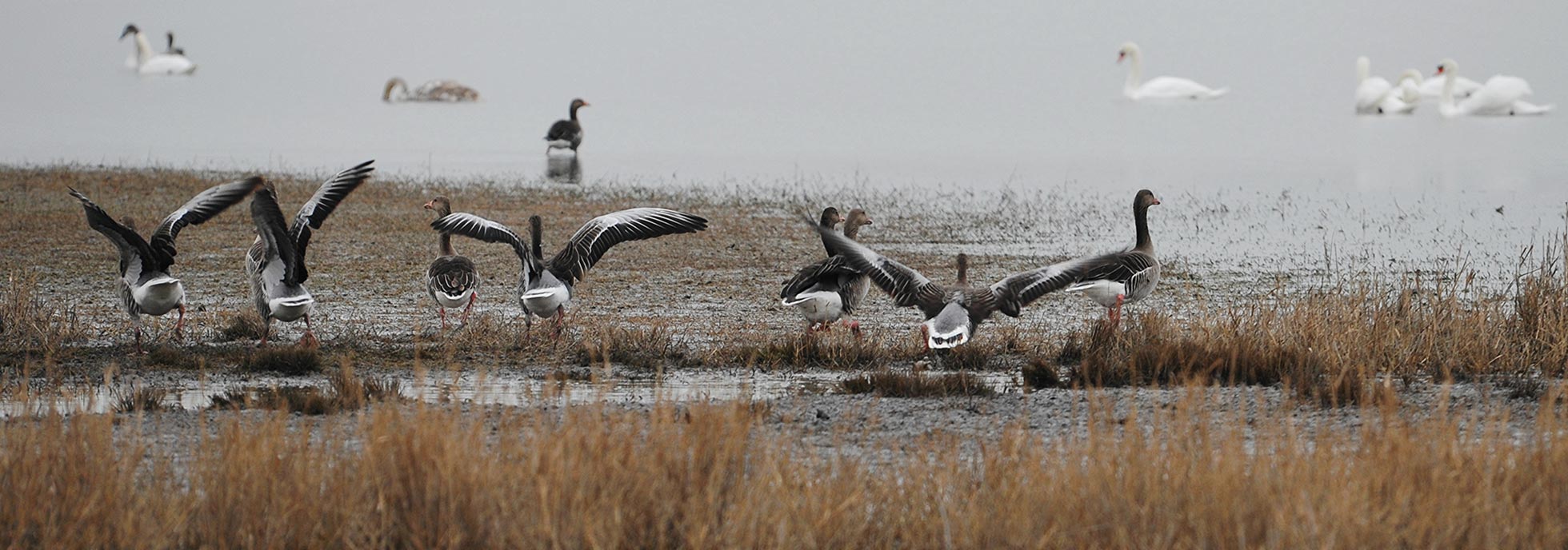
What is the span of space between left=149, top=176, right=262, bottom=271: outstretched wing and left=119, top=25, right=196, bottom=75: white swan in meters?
81.1

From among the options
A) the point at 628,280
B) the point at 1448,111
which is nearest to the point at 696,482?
the point at 628,280

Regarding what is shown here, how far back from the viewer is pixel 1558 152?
41219mm

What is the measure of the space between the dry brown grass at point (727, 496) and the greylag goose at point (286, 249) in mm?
4413

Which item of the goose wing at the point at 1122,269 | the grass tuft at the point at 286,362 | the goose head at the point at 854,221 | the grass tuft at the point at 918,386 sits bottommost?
the grass tuft at the point at 286,362

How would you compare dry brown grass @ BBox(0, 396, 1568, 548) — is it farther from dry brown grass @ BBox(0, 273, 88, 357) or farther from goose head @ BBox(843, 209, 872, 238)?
goose head @ BBox(843, 209, 872, 238)

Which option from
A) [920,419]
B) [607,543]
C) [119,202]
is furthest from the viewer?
[119,202]

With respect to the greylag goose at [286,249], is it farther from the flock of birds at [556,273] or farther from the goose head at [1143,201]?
the goose head at [1143,201]

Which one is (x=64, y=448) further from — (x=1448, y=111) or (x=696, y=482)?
(x=1448, y=111)

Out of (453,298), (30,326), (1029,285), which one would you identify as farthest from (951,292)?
(30,326)

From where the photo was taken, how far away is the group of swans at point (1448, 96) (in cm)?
5909

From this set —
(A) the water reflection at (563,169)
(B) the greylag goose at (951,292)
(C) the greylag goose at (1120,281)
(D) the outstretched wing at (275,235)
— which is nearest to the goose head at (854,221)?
(C) the greylag goose at (1120,281)

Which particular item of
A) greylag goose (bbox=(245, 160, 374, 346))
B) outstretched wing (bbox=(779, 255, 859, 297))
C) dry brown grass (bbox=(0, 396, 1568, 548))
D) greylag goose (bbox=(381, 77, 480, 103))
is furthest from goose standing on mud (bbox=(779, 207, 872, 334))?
greylag goose (bbox=(381, 77, 480, 103))

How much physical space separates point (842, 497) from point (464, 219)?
6435 mm

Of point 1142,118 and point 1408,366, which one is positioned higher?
point 1142,118
